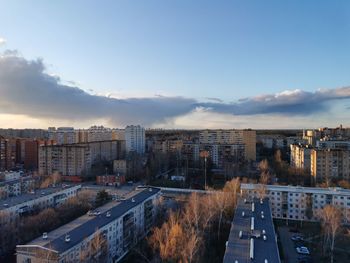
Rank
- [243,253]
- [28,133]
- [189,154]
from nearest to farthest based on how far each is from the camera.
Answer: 1. [243,253]
2. [189,154]
3. [28,133]

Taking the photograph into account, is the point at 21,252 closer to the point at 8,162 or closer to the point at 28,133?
the point at 8,162

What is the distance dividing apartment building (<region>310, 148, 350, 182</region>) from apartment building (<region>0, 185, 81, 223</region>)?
1266cm

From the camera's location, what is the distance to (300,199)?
13.1 metres

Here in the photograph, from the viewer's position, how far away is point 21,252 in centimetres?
706

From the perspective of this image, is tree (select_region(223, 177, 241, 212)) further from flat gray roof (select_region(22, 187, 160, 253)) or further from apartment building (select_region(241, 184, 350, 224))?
flat gray roof (select_region(22, 187, 160, 253))

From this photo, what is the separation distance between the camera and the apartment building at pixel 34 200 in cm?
1153

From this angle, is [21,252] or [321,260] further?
[321,260]

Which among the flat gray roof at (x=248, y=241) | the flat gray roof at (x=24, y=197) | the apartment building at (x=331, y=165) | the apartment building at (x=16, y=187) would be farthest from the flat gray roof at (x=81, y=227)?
the apartment building at (x=331, y=165)

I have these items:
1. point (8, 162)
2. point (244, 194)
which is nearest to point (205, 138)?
point (8, 162)

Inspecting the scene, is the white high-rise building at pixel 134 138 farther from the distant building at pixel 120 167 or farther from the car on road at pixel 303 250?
the car on road at pixel 303 250

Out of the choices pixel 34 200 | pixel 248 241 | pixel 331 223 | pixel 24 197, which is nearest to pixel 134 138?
pixel 24 197

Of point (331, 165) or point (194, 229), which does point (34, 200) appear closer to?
point (194, 229)

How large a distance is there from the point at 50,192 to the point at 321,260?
10.4m

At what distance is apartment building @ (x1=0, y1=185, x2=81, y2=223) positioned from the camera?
1153 centimetres
